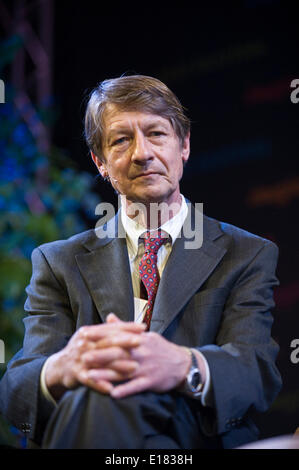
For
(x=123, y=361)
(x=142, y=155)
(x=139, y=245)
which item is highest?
(x=142, y=155)

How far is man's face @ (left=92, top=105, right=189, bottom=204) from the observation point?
1.76 m

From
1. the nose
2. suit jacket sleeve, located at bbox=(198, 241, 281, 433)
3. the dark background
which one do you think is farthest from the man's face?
the dark background

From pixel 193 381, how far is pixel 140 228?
58cm

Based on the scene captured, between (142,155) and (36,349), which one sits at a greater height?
(142,155)

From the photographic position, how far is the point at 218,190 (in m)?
2.74

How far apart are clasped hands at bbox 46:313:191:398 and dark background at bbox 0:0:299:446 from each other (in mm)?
1234

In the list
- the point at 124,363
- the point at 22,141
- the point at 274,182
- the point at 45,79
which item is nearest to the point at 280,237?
the point at 274,182

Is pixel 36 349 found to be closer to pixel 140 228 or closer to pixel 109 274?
pixel 109 274

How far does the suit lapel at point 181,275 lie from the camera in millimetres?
1606

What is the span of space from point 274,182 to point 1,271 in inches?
49.5

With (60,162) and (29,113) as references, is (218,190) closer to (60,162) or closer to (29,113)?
(60,162)

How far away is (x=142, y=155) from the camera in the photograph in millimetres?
1738

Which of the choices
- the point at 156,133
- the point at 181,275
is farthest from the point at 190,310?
the point at 156,133

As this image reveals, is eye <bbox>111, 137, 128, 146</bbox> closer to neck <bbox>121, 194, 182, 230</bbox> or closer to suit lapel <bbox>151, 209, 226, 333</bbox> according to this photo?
neck <bbox>121, 194, 182, 230</bbox>
